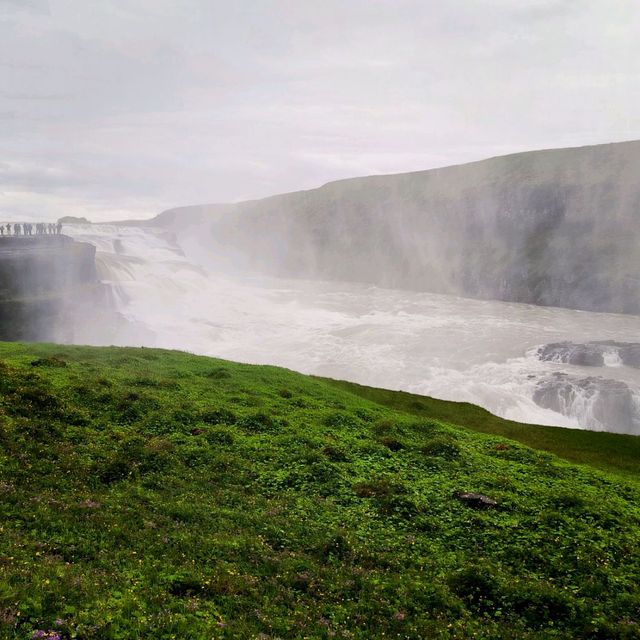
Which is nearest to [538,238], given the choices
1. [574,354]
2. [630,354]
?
[630,354]

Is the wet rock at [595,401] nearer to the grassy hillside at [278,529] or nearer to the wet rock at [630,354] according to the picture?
the wet rock at [630,354]

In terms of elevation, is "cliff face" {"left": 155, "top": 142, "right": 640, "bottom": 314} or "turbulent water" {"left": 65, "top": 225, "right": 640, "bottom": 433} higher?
"cliff face" {"left": 155, "top": 142, "right": 640, "bottom": 314}

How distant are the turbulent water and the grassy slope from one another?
1445cm

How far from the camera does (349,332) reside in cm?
9906

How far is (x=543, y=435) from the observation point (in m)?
39.5

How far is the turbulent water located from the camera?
58.9 metres

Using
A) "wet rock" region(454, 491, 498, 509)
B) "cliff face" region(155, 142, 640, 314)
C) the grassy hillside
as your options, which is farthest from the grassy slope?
"cliff face" region(155, 142, 640, 314)

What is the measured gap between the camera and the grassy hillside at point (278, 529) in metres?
11.0

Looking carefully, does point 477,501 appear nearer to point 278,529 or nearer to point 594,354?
point 278,529

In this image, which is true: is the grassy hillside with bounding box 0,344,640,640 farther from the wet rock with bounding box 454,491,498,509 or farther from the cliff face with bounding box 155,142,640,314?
the cliff face with bounding box 155,142,640,314

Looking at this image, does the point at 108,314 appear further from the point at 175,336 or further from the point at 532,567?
the point at 532,567

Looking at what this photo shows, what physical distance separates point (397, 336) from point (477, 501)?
76.4 meters

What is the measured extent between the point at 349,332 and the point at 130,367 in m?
66.9

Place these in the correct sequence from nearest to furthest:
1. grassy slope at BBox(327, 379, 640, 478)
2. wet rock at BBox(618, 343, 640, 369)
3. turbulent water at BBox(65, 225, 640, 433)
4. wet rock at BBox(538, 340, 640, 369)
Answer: grassy slope at BBox(327, 379, 640, 478), turbulent water at BBox(65, 225, 640, 433), wet rock at BBox(618, 343, 640, 369), wet rock at BBox(538, 340, 640, 369)
